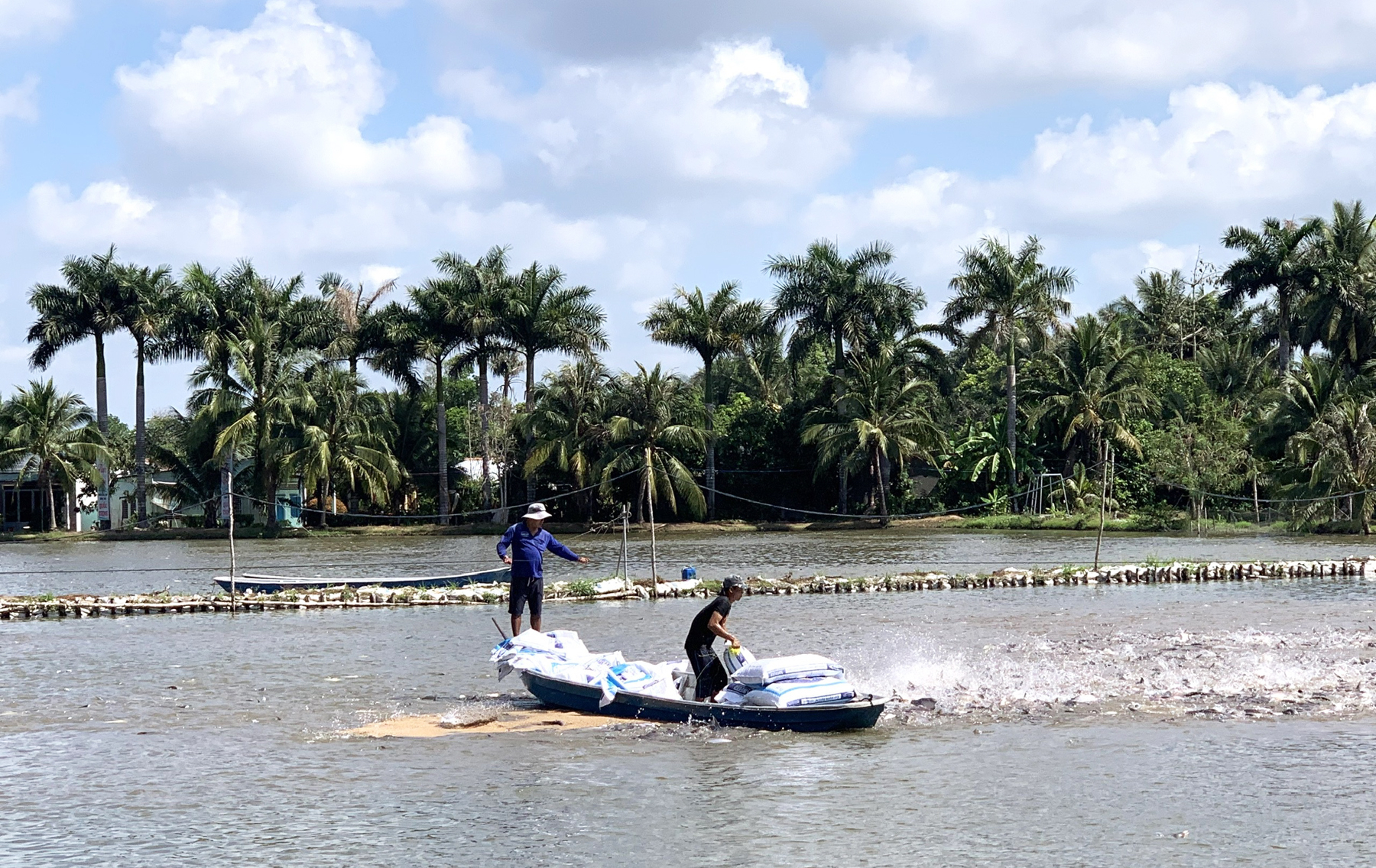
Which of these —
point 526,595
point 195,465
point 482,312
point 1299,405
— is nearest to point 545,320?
point 482,312

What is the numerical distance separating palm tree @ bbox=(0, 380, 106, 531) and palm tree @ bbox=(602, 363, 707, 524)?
23949 millimetres

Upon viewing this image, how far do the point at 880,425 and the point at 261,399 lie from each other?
26.3 metres

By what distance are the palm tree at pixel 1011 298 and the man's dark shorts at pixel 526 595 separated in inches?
1849

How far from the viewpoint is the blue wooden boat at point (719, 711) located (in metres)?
14.4

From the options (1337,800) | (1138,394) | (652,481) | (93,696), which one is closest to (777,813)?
(1337,800)

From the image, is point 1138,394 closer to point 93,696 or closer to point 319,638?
point 319,638

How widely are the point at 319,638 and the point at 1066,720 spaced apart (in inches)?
525

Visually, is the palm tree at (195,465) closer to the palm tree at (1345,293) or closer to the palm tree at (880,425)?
the palm tree at (880,425)

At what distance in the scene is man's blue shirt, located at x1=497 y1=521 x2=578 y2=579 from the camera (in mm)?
18234

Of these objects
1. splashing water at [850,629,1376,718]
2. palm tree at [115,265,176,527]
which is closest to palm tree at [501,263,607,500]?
palm tree at [115,265,176,527]

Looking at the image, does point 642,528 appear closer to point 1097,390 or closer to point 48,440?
point 1097,390

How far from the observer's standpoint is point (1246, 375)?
66.9 m

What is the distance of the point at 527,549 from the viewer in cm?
1830

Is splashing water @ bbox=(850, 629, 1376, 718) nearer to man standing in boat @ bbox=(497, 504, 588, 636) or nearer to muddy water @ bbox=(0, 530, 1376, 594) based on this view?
man standing in boat @ bbox=(497, 504, 588, 636)
